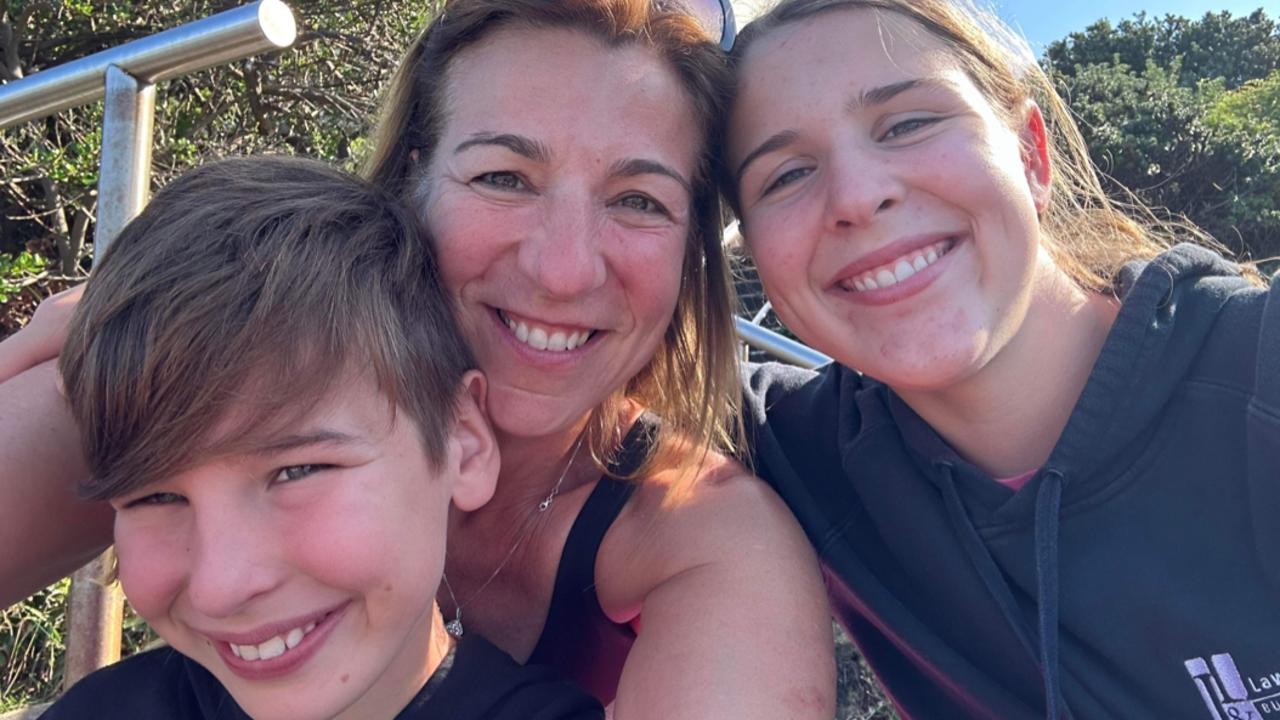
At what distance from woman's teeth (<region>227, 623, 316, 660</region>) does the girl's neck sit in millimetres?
1148

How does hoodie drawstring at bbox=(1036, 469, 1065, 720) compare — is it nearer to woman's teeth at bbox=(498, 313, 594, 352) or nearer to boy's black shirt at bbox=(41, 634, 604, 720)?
boy's black shirt at bbox=(41, 634, 604, 720)

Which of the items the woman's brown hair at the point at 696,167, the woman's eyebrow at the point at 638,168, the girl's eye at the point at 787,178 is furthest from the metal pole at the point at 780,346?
the woman's eyebrow at the point at 638,168

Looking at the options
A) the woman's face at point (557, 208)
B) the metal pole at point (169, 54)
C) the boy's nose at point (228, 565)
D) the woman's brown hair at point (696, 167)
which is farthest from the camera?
the woman's brown hair at point (696, 167)

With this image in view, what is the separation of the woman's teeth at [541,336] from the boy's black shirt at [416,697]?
536mm

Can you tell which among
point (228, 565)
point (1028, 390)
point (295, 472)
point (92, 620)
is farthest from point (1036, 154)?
Result: point (92, 620)

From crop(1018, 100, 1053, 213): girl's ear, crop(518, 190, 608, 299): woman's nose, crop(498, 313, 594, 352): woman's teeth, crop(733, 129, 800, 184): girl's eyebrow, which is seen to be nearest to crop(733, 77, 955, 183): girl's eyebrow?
crop(733, 129, 800, 184): girl's eyebrow

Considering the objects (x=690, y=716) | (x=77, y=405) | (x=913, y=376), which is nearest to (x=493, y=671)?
(x=690, y=716)

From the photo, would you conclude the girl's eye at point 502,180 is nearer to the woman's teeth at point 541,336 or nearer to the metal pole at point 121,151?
the woman's teeth at point 541,336

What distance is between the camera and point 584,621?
179 cm

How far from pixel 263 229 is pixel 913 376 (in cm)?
109

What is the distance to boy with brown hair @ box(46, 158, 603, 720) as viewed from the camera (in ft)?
4.43

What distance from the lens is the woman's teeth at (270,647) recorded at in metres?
1.39

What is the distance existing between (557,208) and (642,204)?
0.58ft

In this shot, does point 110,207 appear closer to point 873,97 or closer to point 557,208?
point 557,208
